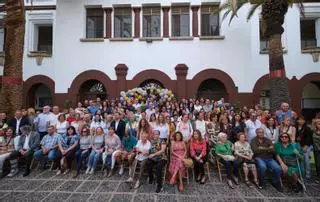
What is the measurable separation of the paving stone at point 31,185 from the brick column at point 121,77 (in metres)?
7.91

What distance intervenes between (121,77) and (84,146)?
284 inches

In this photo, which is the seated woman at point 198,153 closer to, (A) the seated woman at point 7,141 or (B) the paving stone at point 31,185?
(B) the paving stone at point 31,185

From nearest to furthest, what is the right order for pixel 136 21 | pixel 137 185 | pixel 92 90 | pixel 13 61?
1. pixel 137 185
2. pixel 13 61
3. pixel 136 21
4. pixel 92 90

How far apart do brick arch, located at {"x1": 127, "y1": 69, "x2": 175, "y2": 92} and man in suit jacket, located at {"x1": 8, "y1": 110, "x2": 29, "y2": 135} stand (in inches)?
261

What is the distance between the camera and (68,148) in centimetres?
700

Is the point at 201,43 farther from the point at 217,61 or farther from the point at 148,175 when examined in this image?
the point at 148,175

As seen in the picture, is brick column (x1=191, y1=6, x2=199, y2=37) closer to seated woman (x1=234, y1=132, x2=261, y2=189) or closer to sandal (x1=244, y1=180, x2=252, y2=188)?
seated woman (x1=234, y1=132, x2=261, y2=189)

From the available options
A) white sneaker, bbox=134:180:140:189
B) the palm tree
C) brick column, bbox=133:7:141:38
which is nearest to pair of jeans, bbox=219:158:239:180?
white sneaker, bbox=134:180:140:189

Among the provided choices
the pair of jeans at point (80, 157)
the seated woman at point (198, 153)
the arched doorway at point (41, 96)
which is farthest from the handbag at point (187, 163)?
the arched doorway at point (41, 96)

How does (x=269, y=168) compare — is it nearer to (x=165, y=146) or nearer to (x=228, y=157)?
(x=228, y=157)

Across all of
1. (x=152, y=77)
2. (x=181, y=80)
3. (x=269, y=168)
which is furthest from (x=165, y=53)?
(x=269, y=168)

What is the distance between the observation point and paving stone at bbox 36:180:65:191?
5.70m

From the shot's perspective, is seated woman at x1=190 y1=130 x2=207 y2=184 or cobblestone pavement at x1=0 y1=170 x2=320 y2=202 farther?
seated woman at x1=190 y1=130 x2=207 y2=184

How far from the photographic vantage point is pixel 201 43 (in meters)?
13.5
